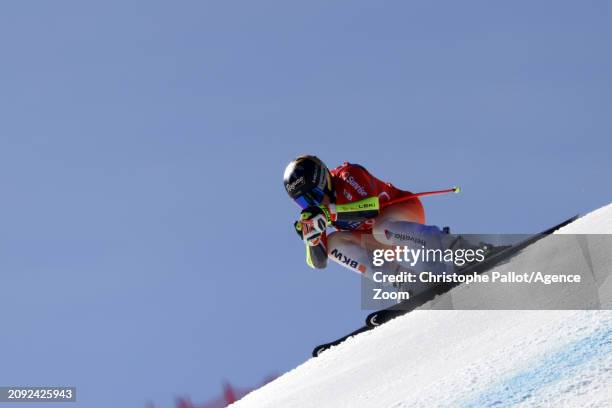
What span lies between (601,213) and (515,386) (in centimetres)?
614

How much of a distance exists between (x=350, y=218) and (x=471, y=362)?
4920 mm

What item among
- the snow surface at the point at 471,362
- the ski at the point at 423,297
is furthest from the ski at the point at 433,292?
the snow surface at the point at 471,362

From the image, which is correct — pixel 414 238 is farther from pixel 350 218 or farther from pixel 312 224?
pixel 312 224

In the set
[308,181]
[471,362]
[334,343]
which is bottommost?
[471,362]

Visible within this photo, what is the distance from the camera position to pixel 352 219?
14.1m

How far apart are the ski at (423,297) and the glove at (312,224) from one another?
1212 millimetres

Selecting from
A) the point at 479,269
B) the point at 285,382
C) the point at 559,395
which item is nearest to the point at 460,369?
the point at 559,395

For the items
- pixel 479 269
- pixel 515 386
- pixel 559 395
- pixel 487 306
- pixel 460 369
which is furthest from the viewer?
pixel 479 269

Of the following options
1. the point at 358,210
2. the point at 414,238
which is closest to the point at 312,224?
the point at 358,210

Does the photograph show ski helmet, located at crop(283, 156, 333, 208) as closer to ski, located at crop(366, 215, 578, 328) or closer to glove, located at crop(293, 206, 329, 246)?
glove, located at crop(293, 206, 329, 246)

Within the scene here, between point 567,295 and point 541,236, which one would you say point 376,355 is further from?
point 541,236

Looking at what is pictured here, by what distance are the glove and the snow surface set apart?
164 cm

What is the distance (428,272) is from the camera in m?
14.0

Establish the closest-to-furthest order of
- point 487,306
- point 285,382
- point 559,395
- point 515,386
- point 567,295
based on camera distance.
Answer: point 559,395 < point 515,386 < point 567,295 < point 487,306 < point 285,382
